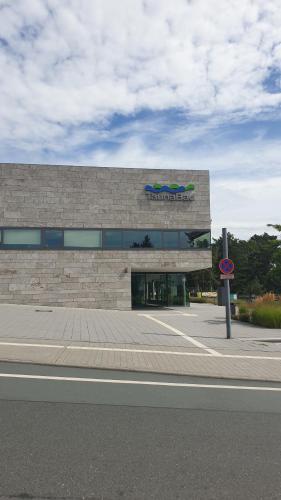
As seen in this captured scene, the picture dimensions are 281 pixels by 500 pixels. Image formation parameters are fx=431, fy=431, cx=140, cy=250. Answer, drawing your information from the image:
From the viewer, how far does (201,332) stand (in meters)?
16.0

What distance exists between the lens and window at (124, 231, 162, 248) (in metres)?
26.8

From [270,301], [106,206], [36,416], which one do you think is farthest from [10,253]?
[36,416]

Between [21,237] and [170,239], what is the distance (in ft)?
29.9

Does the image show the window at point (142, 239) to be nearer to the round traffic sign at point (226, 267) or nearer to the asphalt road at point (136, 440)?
the round traffic sign at point (226, 267)

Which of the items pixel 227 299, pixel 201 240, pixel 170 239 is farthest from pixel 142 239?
pixel 227 299

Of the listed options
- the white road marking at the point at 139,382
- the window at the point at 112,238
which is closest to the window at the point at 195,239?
the window at the point at 112,238

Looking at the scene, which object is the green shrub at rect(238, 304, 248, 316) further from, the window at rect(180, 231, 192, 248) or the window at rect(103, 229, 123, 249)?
the window at rect(103, 229, 123, 249)

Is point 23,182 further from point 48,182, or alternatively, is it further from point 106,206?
point 106,206

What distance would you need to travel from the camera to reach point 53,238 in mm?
26062

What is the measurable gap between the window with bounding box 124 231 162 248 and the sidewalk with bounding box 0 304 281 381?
8960 millimetres

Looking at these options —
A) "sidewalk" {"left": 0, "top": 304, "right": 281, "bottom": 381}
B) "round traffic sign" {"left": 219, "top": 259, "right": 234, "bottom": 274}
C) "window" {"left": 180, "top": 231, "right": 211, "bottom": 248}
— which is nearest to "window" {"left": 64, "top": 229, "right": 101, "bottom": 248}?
"window" {"left": 180, "top": 231, "right": 211, "bottom": 248}

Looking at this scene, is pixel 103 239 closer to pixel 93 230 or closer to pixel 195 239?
pixel 93 230

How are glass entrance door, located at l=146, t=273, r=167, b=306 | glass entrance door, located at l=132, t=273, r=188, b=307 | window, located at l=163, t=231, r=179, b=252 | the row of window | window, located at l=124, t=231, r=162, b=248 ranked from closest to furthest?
the row of window → window, located at l=124, t=231, r=162, b=248 → window, located at l=163, t=231, r=179, b=252 → glass entrance door, located at l=132, t=273, r=188, b=307 → glass entrance door, located at l=146, t=273, r=167, b=306

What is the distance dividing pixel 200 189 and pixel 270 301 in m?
9.90
